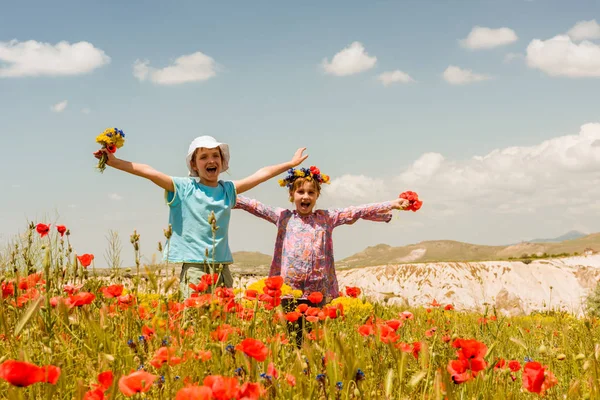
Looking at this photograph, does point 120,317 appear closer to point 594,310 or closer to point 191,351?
point 191,351

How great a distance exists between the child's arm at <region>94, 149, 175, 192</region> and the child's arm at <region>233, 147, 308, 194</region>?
0.71m

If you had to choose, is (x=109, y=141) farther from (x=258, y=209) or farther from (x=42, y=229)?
(x=258, y=209)

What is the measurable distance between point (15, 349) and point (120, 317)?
0.72 m

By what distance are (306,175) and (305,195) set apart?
9.2 inches

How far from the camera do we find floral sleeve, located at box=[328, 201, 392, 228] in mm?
5824

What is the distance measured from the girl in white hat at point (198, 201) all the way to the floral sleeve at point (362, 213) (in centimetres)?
105

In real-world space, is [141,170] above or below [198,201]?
above

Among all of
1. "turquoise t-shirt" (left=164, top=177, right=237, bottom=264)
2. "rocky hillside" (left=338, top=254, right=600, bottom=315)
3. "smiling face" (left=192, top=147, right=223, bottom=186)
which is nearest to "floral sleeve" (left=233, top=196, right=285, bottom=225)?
"turquoise t-shirt" (left=164, top=177, right=237, bottom=264)

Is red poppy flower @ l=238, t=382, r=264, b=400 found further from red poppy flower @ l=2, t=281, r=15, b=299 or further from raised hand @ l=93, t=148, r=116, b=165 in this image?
raised hand @ l=93, t=148, r=116, b=165

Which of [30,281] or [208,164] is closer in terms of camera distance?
[30,281]

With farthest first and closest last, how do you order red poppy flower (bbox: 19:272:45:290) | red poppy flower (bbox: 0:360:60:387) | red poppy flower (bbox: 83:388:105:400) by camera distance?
red poppy flower (bbox: 19:272:45:290)
red poppy flower (bbox: 83:388:105:400)
red poppy flower (bbox: 0:360:60:387)

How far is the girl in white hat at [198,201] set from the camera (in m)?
4.94

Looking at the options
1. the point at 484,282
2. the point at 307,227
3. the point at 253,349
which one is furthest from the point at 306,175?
the point at 484,282

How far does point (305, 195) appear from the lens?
573cm
